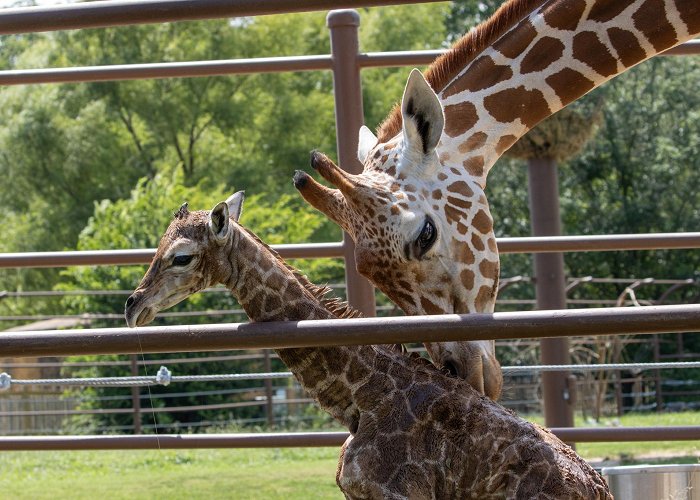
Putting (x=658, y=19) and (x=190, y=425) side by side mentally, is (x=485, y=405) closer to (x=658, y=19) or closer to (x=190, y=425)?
(x=658, y=19)

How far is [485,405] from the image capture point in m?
2.62

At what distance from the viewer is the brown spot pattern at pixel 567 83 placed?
3.29 meters

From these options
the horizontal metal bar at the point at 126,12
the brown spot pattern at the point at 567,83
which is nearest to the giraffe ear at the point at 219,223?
the horizontal metal bar at the point at 126,12

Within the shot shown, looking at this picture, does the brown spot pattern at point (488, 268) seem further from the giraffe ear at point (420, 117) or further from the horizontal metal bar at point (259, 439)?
the horizontal metal bar at point (259, 439)

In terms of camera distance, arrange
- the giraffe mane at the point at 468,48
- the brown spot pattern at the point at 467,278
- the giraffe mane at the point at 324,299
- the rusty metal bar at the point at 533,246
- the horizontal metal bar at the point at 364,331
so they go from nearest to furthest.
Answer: the horizontal metal bar at the point at 364,331 < the giraffe mane at the point at 324,299 < the brown spot pattern at the point at 467,278 < the giraffe mane at the point at 468,48 < the rusty metal bar at the point at 533,246

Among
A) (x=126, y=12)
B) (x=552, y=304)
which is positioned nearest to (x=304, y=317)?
(x=126, y=12)

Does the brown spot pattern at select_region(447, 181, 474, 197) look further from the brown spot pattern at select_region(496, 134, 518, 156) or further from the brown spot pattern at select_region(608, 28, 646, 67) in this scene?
the brown spot pattern at select_region(608, 28, 646, 67)

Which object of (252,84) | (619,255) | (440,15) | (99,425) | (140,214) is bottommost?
(99,425)

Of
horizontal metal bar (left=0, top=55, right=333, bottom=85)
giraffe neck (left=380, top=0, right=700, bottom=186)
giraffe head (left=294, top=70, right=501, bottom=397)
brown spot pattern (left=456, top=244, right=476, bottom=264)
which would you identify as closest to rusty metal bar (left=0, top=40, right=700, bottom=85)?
horizontal metal bar (left=0, top=55, right=333, bottom=85)

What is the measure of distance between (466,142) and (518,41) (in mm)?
347

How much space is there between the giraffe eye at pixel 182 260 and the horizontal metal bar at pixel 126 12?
1.92 ft

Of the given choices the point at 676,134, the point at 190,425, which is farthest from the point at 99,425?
the point at 676,134

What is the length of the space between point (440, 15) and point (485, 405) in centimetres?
2136

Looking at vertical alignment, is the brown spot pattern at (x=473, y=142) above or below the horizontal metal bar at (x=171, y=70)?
below
